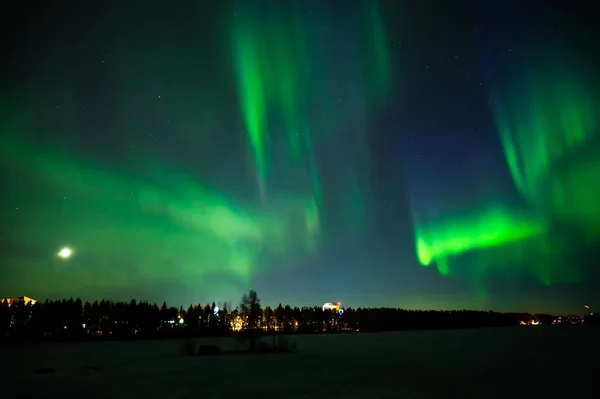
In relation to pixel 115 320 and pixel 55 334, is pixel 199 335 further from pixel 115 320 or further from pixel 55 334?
pixel 55 334

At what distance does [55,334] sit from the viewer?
152m

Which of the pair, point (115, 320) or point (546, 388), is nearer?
point (546, 388)

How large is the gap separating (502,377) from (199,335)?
167m

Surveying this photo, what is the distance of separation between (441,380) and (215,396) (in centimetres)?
2524

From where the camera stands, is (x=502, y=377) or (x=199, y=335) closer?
(x=502, y=377)

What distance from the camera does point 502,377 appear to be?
49.5 m

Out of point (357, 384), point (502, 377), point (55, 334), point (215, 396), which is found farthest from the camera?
point (55, 334)

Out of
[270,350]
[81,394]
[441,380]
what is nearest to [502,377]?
[441,380]

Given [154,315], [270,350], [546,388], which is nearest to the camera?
[546,388]

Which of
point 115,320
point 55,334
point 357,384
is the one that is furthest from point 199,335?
point 357,384

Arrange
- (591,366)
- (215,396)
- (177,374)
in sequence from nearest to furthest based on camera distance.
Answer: (215,396) < (177,374) < (591,366)

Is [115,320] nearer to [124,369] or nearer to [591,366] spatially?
[124,369]

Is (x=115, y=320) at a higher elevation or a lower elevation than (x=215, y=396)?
higher

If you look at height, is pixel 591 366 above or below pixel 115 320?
below
